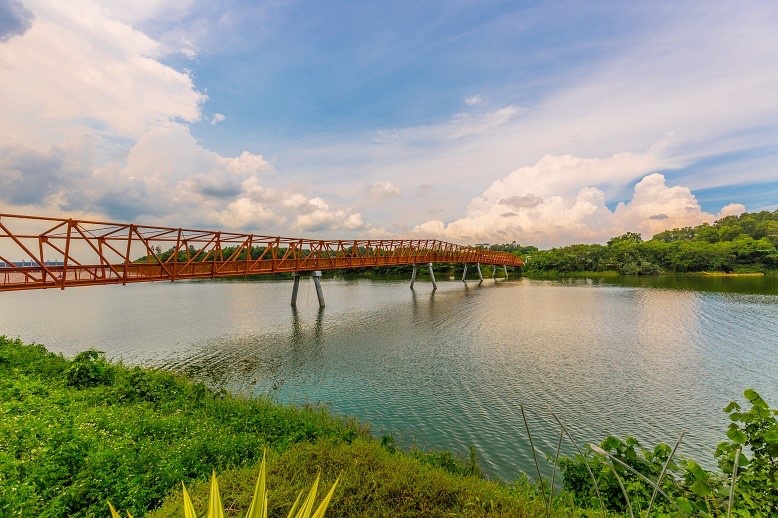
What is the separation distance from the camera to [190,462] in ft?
26.0

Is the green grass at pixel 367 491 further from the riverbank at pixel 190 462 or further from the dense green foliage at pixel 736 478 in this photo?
the dense green foliage at pixel 736 478

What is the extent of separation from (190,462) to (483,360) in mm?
16764

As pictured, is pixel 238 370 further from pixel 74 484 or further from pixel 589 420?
pixel 589 420

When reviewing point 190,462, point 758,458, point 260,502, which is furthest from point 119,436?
point 758,458

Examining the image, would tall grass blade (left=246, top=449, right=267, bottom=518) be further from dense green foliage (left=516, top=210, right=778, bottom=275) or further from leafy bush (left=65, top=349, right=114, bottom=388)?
dense green foliage (left=516, top=210, right=778, bottom=275)

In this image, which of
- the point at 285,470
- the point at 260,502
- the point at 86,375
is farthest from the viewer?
the point at 86,375

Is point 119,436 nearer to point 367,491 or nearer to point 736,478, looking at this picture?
point 367,491

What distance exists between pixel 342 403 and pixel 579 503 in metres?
10.0

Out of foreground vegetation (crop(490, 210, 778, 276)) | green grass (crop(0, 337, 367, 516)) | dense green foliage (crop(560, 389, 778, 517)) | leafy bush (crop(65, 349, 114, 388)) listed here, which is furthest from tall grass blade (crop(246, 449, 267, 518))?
foreground vegetation (crop(490, 210, 778, 276))

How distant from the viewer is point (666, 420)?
43.7 ft

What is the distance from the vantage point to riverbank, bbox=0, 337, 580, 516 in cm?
613

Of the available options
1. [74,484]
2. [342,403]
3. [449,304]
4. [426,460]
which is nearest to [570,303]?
[449,304]

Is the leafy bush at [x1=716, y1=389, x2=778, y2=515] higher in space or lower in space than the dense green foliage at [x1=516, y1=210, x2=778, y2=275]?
lower

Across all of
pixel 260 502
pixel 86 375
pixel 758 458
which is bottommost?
pixel 86 375
